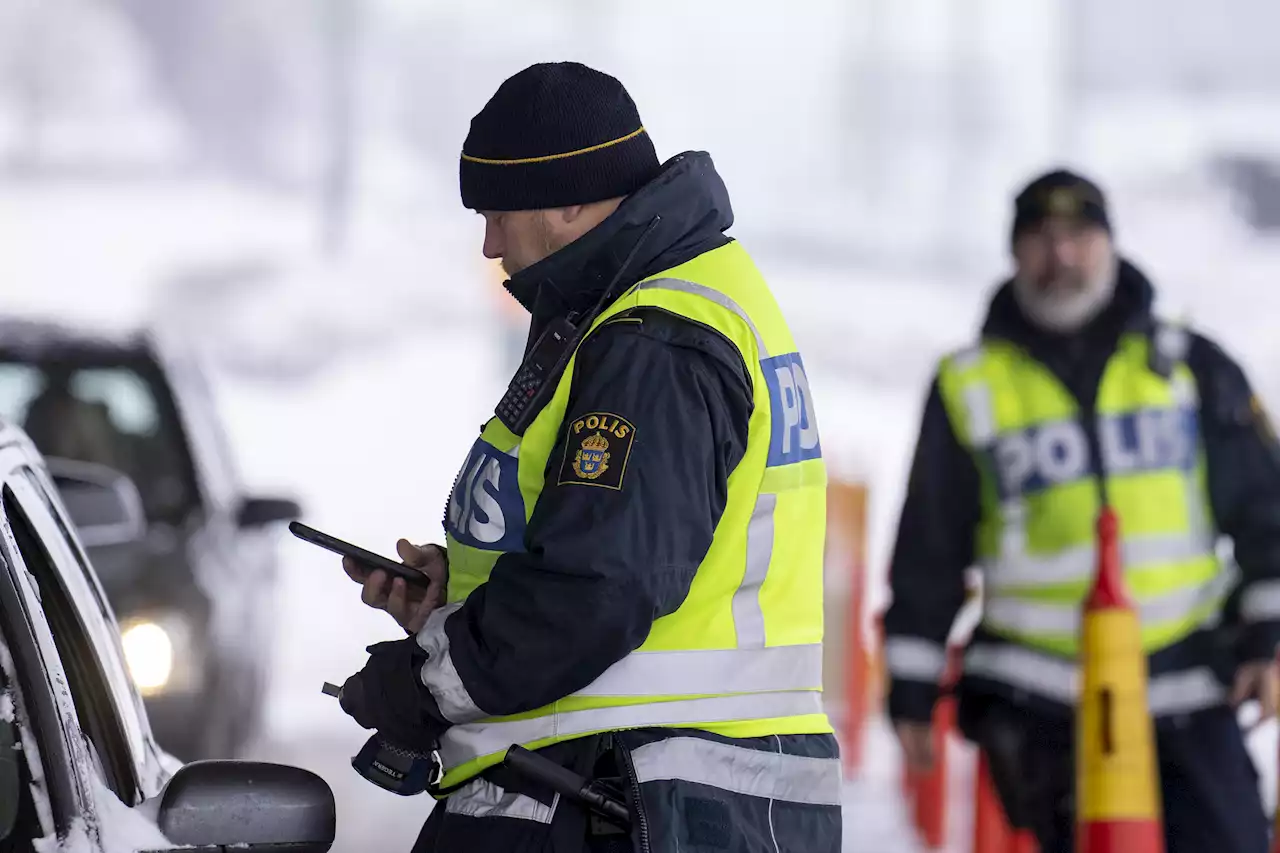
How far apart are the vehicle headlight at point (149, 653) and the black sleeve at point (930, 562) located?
2.20m

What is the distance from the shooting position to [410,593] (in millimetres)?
3174

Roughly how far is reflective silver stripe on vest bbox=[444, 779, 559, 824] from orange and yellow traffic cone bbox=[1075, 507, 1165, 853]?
1.80 metres

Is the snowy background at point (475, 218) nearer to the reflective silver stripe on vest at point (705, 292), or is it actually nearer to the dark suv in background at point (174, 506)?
the dark suv in background at point (174, 506)

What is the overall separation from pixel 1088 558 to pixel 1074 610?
11 centimetres

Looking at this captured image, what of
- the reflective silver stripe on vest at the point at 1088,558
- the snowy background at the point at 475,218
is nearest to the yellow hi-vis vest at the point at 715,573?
the reflective silver stripe on vest at the point at 1088,558

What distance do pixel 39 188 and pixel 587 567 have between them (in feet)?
52.3

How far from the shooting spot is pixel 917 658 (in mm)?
4848

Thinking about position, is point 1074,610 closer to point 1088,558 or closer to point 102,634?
point 1088,558

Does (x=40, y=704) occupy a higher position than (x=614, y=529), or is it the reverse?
(x=614, y=529)

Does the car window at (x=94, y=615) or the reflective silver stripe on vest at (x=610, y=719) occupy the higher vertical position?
the car window at (x=94, y=615)

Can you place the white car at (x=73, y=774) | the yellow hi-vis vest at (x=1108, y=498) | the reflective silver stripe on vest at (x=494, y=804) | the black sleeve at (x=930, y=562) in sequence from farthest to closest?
1. the black sleeve at (x=930, y=562)
2. the yellow hi-vis vest at (x=1108, y=498)
3. the reflective silver stripe on vest at (x=494, y=804)
4. the white car at (x=73, y=774)

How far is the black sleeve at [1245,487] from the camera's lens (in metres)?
4.54

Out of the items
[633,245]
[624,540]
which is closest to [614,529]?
[624,540]

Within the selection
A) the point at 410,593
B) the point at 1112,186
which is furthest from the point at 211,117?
the point at 410,593
